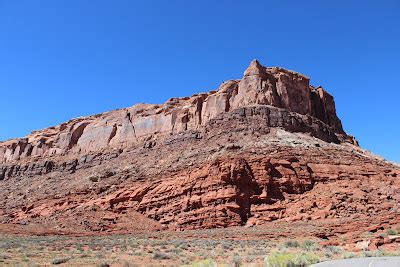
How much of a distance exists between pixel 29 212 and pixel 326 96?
160 feet

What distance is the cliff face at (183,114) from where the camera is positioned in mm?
58844

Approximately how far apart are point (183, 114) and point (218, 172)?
75.2 ft

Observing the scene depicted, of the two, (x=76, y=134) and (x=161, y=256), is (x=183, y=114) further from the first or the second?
(x=161, y=256)

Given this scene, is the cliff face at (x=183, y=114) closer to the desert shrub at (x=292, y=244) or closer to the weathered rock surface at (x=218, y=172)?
the weathered rock surface at (x=218, y=172)

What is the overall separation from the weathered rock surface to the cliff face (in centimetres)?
22

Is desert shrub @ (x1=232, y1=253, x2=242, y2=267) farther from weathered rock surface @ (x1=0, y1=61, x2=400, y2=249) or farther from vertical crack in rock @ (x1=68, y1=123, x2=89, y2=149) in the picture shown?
vertical crack in rock @ (x1=68, y1=123, x2=89, y2=149)

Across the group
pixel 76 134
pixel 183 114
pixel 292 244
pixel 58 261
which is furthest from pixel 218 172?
pixel 76 134

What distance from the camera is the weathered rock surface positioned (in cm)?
3938

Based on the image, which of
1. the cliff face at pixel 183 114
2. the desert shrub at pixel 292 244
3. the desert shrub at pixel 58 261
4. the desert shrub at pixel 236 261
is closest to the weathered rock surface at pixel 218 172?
the cliff face at pixel 183 114

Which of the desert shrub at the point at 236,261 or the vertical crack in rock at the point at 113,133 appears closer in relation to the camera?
the desert shrub at the point at 236,261

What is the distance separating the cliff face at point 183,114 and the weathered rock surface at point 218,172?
0.22 meters

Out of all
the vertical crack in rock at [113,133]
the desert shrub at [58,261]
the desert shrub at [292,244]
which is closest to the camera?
the desert shrub at [58,261]

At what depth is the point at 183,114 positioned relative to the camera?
6394 cm

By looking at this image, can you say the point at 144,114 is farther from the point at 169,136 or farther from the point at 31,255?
the point at 31,255
